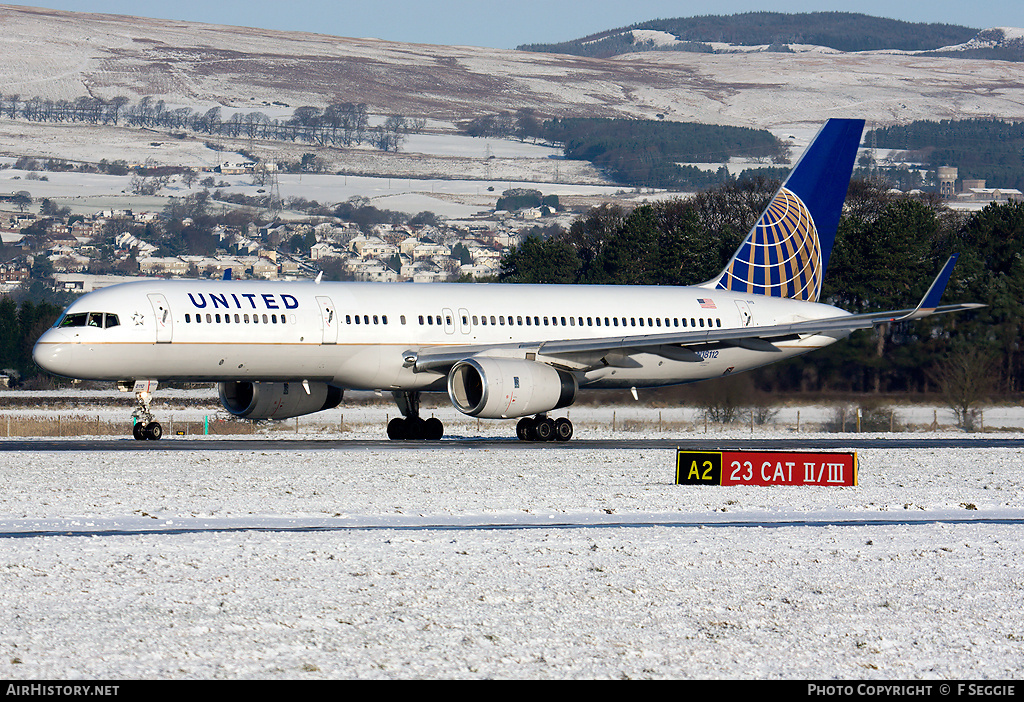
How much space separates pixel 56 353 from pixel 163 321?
261 cm

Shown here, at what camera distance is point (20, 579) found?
1384 cm

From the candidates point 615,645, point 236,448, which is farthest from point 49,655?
point 236,448

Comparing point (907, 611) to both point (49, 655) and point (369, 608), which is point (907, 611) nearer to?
point (369, 608)

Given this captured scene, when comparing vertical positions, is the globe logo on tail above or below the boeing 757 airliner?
above

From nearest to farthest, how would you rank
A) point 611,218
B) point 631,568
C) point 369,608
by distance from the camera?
point 369,608 → point 631,568 → point 611,218

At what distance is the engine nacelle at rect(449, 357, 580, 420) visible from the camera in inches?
1331

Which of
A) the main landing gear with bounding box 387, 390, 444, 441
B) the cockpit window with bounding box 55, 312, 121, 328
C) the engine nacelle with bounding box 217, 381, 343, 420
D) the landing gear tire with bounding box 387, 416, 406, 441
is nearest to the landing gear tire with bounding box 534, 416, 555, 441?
the main landing gear with bounding box 387, 390, 444, 441

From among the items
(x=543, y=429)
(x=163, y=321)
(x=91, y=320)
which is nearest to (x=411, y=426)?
(x=543, y=429)

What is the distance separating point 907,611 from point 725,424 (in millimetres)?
38585

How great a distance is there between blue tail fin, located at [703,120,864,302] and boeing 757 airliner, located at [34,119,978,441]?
115cm

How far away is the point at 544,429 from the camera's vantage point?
37.4m

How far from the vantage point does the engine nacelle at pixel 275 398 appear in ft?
121

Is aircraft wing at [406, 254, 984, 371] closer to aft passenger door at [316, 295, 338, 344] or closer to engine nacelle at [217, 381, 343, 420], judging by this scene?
aft passenger door at [316, 295, 338, 344]
